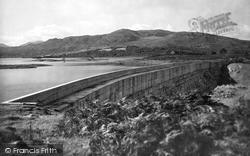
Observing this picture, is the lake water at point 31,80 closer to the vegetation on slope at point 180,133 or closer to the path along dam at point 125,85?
the path along dam at point 125,85

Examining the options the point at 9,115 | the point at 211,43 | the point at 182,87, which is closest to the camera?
the point at 9,115

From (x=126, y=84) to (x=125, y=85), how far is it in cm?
12

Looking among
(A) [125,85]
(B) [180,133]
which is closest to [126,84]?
(A) [125,85]

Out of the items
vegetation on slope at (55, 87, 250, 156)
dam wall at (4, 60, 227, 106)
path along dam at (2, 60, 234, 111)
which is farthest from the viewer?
dam wall at (4, 60, 227, 106)

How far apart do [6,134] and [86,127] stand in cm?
127

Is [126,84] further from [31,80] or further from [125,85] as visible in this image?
[31,80]

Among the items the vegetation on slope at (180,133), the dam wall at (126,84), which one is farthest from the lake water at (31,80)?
the vegetation on slope at (180,133)

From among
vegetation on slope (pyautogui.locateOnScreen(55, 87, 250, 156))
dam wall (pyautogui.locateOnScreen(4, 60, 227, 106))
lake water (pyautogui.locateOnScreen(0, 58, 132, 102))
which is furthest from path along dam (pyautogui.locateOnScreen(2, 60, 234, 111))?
lake water (pyautogui.locateOnScreen(0, 58, 132, 102))

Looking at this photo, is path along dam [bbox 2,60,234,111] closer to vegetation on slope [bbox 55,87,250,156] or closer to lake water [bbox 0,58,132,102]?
vegetation on slope [bbox 55,87,250,156]

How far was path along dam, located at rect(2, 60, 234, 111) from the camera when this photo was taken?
8094 millimetres

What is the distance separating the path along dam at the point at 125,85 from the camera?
809cm

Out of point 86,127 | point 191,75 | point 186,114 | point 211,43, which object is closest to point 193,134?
point 186,114

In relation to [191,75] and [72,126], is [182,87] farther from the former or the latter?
[72,126]

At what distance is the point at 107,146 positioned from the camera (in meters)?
3.79
